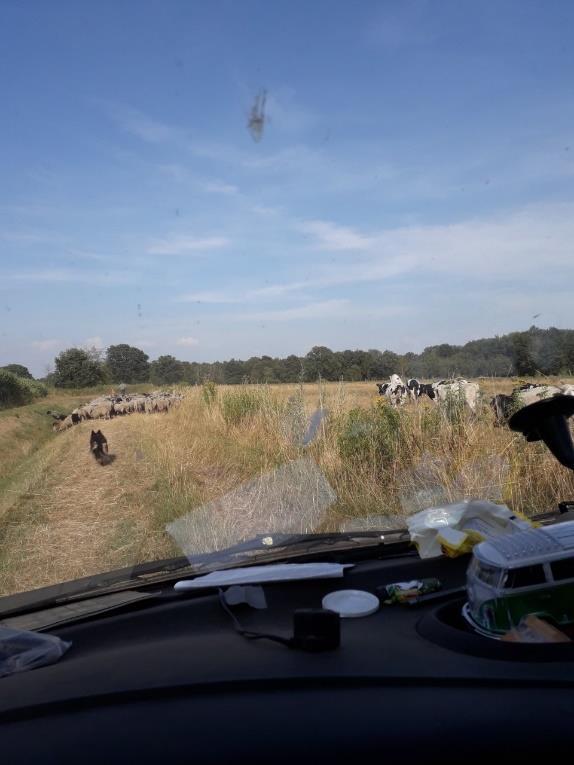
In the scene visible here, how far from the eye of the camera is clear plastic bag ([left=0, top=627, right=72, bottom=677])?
1.73 meters

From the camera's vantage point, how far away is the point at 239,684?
4.40 feet

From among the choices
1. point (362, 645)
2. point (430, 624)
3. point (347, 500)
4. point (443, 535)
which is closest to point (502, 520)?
point (443, 535)

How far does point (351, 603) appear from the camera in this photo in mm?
1991

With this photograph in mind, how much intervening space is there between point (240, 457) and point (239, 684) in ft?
29.8

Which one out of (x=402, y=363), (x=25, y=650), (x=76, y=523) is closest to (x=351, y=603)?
(x=25, y=650)

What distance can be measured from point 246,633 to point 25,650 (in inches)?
23.7

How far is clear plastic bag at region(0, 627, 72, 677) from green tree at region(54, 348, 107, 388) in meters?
23.2

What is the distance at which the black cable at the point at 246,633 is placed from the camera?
158cm

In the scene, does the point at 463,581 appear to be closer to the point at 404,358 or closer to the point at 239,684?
the point at 239,684

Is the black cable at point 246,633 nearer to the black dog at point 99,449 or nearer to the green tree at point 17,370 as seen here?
the black dog at point 99,449

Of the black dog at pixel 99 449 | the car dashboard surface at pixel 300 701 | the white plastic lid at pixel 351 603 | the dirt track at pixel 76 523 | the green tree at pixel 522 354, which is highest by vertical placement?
the green tree at pixel 522 354

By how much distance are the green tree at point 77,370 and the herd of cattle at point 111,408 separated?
961 millimetres

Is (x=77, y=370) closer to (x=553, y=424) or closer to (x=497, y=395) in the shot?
(x=497, y=395)

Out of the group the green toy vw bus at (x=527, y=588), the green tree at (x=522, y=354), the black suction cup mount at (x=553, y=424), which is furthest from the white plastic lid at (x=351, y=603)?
the green tree at (x=522, y=354)
